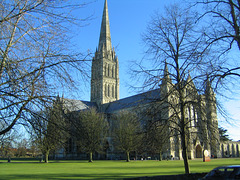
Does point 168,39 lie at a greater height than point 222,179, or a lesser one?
greater

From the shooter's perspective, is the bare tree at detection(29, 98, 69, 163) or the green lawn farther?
the green lawn

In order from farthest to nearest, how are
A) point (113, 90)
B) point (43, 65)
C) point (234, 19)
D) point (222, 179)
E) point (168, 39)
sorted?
point (113, 90), point (168, 39), point (234, 19), point (222, 179), point (43, 65)

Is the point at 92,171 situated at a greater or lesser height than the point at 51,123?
lesser

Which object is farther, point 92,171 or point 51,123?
point 92,171

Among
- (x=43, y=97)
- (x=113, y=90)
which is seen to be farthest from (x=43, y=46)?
(x=113, y=90)

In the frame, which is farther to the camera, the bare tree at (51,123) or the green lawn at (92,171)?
the green lawn at (92,171)

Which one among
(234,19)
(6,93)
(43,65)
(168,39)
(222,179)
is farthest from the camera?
(168,39)

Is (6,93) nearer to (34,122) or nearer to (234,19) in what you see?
(34,122)

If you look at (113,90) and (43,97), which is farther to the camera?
(113,90)

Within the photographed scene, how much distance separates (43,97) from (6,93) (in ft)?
2.97

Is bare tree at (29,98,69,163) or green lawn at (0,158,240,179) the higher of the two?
bare tree at (29,98,69,163)

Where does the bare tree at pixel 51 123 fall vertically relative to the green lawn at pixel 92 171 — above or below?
above

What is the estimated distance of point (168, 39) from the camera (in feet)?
44.5

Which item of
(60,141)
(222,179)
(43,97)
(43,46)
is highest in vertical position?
(43,46)
